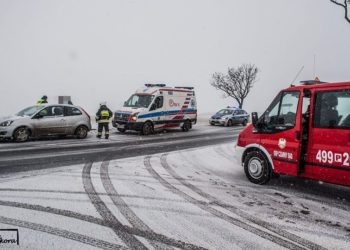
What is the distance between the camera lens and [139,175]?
722 cm

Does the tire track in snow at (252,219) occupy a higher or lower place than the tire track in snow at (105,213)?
lower

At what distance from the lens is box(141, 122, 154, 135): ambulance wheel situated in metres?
16.5

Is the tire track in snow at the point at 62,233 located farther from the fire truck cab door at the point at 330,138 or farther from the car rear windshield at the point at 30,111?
the car rear windshield at the point at 30,111

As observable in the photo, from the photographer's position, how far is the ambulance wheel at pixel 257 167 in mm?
6703

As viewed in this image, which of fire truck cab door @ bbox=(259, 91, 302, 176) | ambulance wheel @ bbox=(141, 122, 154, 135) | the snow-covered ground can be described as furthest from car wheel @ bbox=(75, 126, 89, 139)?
fire truck cab door @ bbox=(259, 91, 302, 176)

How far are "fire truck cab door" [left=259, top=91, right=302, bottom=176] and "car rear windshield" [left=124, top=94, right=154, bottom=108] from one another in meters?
10.6

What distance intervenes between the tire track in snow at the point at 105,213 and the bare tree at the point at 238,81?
50.0m

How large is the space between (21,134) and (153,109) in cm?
666

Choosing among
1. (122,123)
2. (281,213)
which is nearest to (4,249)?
(281,213)

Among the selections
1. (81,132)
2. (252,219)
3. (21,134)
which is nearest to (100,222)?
(252,219)

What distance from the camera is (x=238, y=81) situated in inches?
2169

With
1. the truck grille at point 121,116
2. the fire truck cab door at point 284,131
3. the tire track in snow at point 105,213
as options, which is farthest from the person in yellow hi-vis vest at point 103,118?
the fire truck cab door at point 284,131

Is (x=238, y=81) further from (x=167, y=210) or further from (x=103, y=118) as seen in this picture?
(x=167, y=210)

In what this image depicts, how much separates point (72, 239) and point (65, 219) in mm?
681
